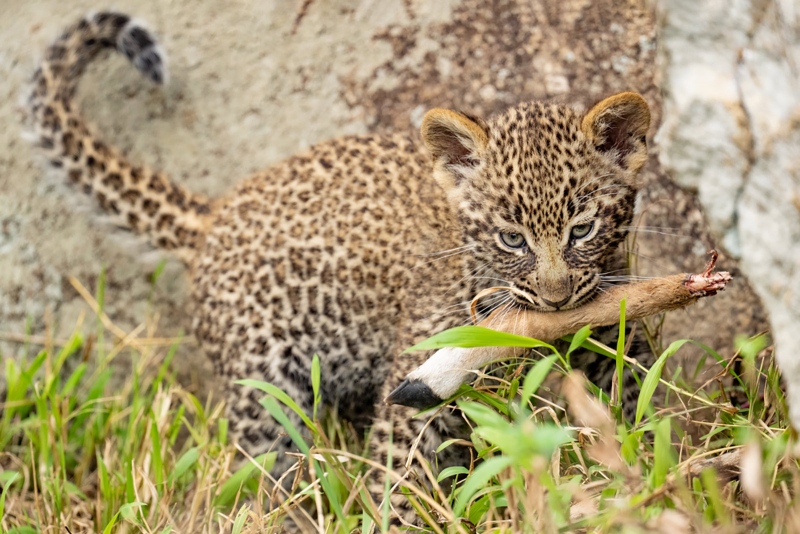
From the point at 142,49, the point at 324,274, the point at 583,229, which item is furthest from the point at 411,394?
the point at 142,49

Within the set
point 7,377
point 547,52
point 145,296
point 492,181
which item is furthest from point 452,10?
point 7,377

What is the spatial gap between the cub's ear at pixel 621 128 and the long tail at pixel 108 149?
2316 millimetres

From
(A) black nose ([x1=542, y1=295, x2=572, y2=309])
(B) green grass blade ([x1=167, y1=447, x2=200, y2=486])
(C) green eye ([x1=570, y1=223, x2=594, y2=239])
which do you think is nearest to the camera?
(A) black nose ([x1=542, y1=295, x2=572, y2=309])

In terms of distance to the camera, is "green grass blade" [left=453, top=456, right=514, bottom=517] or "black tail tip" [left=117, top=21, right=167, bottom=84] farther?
"black tail tip" [left=117, top=21, right=167, bottom=84]

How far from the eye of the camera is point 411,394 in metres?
3.23

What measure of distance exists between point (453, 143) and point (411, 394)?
1237 mm

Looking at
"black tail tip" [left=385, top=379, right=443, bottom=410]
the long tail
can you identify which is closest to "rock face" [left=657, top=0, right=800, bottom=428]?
"black tail tip" [left=385, top=379, right=443, bottom=410]

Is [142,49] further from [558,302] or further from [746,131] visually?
[746,131]

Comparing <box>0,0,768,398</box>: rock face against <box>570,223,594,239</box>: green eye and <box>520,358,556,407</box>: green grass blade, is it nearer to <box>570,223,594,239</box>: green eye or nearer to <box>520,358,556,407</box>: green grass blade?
<box>570,223,594,239</box>: green eye

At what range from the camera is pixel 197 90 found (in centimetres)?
574

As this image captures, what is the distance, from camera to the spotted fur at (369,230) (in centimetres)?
357

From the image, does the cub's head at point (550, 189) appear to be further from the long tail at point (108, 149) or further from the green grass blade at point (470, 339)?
the long tail at point (108, 149)

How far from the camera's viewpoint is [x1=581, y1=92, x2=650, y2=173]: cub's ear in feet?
11.7

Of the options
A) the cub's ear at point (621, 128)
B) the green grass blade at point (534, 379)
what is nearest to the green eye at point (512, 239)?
the cub's ear at point (621, 128)
